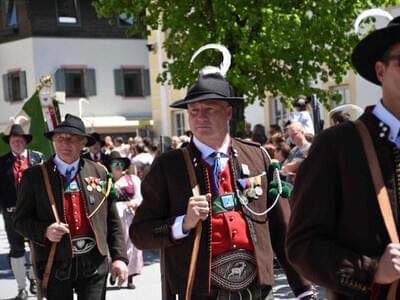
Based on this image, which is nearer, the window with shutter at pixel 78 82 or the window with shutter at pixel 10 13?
the window with shutter at pixel 78 82

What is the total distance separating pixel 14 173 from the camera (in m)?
9.93

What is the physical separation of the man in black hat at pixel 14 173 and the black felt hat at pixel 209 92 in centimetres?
563

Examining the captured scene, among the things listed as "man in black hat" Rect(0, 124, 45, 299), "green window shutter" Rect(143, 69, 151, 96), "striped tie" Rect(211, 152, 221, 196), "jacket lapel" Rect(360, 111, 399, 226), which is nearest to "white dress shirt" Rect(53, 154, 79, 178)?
"striped tie" Rect(211, 152, 221, 196)

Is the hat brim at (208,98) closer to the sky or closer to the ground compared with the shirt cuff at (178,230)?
closer to the sky

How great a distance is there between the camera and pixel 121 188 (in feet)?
33.0

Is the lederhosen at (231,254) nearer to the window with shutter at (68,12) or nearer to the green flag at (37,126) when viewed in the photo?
the green flag at (37,126)

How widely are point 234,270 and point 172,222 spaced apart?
0.44 metres

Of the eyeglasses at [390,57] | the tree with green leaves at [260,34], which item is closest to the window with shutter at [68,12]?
the tree with green leaves at [260,34]

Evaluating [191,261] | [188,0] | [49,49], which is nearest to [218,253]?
[191,261]

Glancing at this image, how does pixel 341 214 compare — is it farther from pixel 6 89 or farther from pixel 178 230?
pixel 6 89

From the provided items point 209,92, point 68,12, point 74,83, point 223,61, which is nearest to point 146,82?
point 74,83

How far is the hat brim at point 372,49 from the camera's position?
2452 mm

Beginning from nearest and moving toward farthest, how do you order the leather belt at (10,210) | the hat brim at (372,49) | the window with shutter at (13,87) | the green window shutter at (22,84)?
the hat brim at (372,49)
the leather belt at (10,210)
the green window shutter at (22,84)
the window with shutter at (13,87)

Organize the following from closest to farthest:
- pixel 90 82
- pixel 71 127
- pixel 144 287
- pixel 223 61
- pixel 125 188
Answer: pixel 223 61
pixel 71 127
pixel 144 287
pixel 125 188
pixel 90 82
